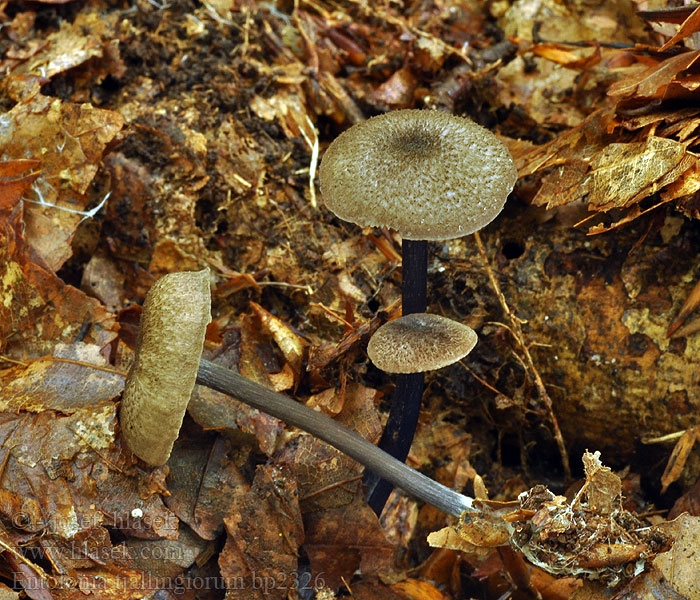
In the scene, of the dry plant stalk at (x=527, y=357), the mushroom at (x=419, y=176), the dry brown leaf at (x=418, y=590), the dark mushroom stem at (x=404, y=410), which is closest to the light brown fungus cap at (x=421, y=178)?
the mushroom at (x=419, y=176)

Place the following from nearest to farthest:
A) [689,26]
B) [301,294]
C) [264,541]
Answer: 1. [264,541]
2. [689,26]
3. [301,294]

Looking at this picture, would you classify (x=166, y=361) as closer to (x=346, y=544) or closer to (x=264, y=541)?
(x=264, y=541)

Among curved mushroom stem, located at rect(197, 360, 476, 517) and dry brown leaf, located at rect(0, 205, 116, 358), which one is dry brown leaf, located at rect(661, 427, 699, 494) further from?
dry brown leaf, located at rect(0, 205, 116, 358)

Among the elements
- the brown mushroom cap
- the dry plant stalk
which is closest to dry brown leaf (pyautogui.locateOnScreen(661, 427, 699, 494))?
the dry plant stalk

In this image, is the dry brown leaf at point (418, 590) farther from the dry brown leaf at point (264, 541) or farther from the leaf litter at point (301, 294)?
the dry brown leaf at point (264, 541)

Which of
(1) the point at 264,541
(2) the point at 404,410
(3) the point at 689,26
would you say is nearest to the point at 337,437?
(2) the point at 404,410

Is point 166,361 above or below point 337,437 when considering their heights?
above

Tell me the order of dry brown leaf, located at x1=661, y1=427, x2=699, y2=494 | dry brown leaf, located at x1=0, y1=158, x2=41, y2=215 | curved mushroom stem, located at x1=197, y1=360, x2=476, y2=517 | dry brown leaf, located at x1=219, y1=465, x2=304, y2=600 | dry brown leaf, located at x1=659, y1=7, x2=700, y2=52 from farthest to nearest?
dry brown leaf, located at x1=0, y1=158, x2=41, y2=215 < dry brown leaf, located at x1=661, y1=427, x2=699, y2=494 < dry brown leaf, located at x1=659, y1=7, x2=700, y2=52 < curved mushroom stem, located at x1=197, y1=360, x2=476, y2=517 < dry brown leaf, located at x1=219, y1=465, x2=304, y2=600
